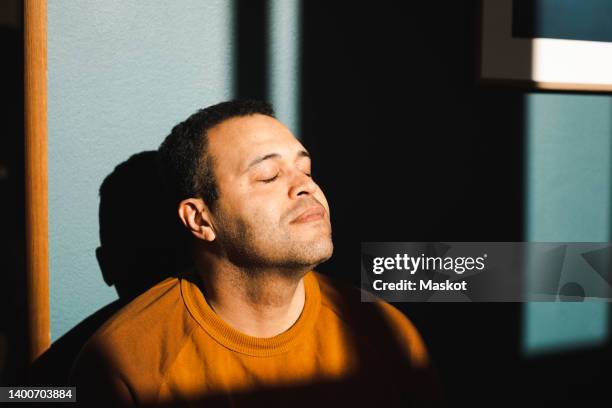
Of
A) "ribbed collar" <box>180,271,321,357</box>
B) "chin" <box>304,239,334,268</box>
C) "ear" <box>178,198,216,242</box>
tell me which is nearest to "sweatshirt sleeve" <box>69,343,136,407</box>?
"ribbed collar" <box>180,271,321,357</box>

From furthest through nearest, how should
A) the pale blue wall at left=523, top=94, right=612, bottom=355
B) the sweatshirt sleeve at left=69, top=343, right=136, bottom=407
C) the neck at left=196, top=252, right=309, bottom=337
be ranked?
the pale blue wall at left=523, top=94, right=612, bottom=355 → the neck at left=196, top=252, right=309, bottom=337 → the sweatshirt sleeve at left=69, top=343, right=136, bottom=407

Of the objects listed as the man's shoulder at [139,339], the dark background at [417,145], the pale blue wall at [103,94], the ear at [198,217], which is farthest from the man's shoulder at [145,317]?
the dark background at [417,145]

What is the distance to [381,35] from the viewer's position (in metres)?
1.25

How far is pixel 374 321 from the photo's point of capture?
100 cm

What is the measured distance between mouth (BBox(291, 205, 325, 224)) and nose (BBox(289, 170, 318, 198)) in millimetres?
36

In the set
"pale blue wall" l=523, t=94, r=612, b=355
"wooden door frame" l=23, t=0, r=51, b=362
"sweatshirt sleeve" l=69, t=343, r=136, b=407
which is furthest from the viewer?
"pale blue wall" l=523, t=94, r=612, b=355

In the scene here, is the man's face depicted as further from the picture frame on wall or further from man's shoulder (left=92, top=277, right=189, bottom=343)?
the picture frame on wall

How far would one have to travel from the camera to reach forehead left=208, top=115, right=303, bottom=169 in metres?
0.92

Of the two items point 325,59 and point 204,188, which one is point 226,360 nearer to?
point 204,188

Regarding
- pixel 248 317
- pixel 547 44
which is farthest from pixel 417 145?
pixel 248 317

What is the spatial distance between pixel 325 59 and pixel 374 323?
2.22ft

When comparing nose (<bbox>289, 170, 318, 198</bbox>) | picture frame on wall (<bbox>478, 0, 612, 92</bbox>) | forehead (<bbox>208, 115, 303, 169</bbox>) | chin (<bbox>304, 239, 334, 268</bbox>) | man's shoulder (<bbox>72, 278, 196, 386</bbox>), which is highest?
picture frame on wall (<bbox>478, 0, 612, 92</bbox>)

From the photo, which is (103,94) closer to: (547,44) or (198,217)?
(198,217)

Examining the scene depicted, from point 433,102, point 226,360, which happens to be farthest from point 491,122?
point 226,360
